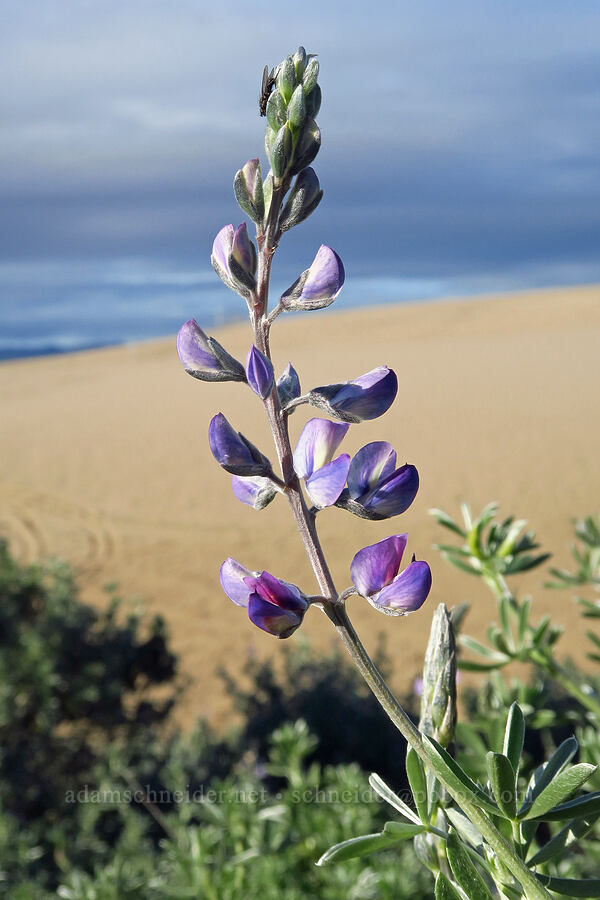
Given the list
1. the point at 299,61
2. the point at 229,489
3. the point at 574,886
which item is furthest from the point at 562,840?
the point at 229,489

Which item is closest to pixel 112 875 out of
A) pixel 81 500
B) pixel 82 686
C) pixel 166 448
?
pixel 82 686

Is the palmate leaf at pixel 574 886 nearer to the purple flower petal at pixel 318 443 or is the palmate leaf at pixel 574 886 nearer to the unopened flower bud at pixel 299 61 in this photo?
the purple flower petal at pixel 318 443

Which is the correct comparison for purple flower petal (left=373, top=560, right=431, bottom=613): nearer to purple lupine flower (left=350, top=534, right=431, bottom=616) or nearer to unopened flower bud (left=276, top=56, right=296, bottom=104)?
purple lupine flower (left=350, top=534, right=431, bottom=616)

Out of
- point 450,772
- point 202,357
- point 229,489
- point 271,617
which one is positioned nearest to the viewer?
point 450,772

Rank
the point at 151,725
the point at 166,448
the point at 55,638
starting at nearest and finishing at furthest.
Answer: the point at 55,638
the point at 151,725
the point at 166,448

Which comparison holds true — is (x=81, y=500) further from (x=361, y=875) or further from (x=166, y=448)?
(x=361, y=875)

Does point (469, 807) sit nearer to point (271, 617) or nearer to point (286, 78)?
point (271, 617)
